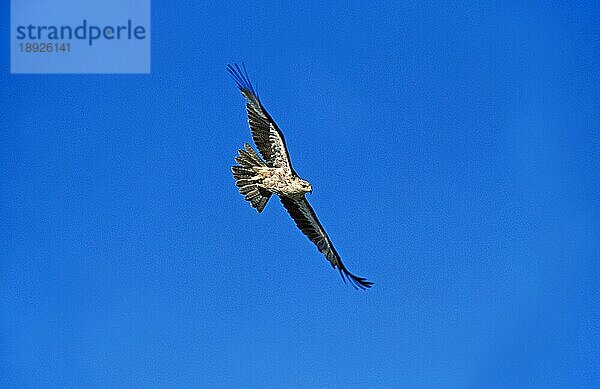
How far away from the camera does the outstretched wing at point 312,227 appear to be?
15.6 m

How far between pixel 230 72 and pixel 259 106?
0.72 m

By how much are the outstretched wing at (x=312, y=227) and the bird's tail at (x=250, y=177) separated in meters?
0.61

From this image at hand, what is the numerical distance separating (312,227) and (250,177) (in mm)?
1694

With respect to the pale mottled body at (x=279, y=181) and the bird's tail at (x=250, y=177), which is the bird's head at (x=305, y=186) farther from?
the bird's tail at (x=250, y=177)

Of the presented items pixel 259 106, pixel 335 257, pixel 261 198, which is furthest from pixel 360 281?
pixel 259 106

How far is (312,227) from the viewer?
15.9 metres

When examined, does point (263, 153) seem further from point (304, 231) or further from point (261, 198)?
point (304, 231)

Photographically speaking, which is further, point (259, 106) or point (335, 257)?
point (335, 257)

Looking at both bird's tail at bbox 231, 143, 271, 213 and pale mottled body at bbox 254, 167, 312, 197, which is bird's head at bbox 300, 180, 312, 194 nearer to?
pale mottled body at bbox 254, 167, 312, 197

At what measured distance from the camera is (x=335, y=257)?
1583 centimetres

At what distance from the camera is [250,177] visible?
583 inches

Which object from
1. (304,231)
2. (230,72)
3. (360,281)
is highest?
(230,72)

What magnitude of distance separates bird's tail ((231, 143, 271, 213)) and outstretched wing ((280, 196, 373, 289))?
61 cm

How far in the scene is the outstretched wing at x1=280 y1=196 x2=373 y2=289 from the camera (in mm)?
15555
